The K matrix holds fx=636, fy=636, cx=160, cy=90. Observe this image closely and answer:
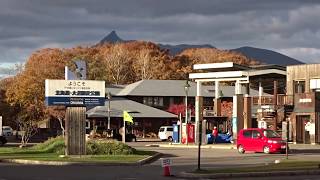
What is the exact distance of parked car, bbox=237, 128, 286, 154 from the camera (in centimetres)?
4066

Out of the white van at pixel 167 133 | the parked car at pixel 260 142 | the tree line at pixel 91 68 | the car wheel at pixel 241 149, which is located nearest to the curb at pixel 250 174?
the parked car at pixel 260 142

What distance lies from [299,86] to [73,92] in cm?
3226

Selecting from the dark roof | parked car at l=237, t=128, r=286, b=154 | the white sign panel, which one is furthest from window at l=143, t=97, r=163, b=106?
parked car at l=237, t=128, r=286, b=154

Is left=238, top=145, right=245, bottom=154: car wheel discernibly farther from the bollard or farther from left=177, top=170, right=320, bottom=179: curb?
the bollard

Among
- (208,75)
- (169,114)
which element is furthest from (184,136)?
(169,114)

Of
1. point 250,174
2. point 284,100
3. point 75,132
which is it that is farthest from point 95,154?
point 284,100

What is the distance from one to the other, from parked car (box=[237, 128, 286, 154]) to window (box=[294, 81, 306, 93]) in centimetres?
2087

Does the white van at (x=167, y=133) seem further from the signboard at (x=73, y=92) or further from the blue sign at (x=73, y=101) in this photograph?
the blue sign at (x=73, y=101)

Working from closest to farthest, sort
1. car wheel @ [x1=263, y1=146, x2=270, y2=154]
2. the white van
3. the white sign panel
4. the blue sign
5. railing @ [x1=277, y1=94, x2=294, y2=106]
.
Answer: the blue sign → car wheel @ [x1=263, y1=146, x2=270, y2=154] → the white sign panel → railing @ [x1=277, y1=94, x2=294, y2=106] → the white van

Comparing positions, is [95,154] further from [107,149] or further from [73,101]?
[73,101]

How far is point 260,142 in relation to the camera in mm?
41438

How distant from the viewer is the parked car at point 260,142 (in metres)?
40.7

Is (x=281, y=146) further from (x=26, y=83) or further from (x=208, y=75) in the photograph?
(x=26, y=83)

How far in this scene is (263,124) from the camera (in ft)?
194
